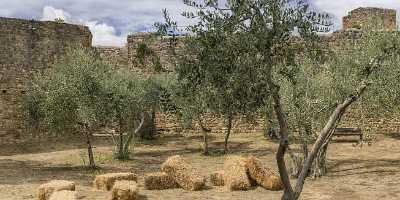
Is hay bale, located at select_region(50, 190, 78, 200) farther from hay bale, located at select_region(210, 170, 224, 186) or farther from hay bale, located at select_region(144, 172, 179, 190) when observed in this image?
hay bale, located at select_region(210, 170, 224, 186)

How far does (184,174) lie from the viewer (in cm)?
1502

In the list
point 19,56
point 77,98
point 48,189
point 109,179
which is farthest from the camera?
point 19,56

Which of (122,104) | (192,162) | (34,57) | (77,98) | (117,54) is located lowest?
(192,162)

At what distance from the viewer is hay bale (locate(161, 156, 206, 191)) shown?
14.8 m

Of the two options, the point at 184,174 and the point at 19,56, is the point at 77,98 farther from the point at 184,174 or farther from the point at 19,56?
the point at 19,56

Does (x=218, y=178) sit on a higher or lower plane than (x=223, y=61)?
lower

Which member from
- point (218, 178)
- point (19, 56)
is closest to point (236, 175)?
point (218, 178)

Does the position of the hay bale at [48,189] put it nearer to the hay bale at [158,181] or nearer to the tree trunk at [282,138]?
the hay bale at [158,181]

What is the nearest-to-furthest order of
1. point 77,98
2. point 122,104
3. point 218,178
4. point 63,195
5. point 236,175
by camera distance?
point 63,195
point 236,175
point 218,178
point 77,98
point 122,104

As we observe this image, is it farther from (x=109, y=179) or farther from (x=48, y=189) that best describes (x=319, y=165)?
(x=48, y=189)

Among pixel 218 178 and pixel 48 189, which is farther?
pixel 218 178

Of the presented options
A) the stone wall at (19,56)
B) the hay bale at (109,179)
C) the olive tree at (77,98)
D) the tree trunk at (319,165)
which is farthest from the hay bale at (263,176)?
the stone wall at (19,56)

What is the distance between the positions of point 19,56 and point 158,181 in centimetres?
1762

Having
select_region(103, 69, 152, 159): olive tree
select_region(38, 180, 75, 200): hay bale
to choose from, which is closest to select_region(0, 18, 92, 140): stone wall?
select_region(103, 69, 152, 159): olive tree
